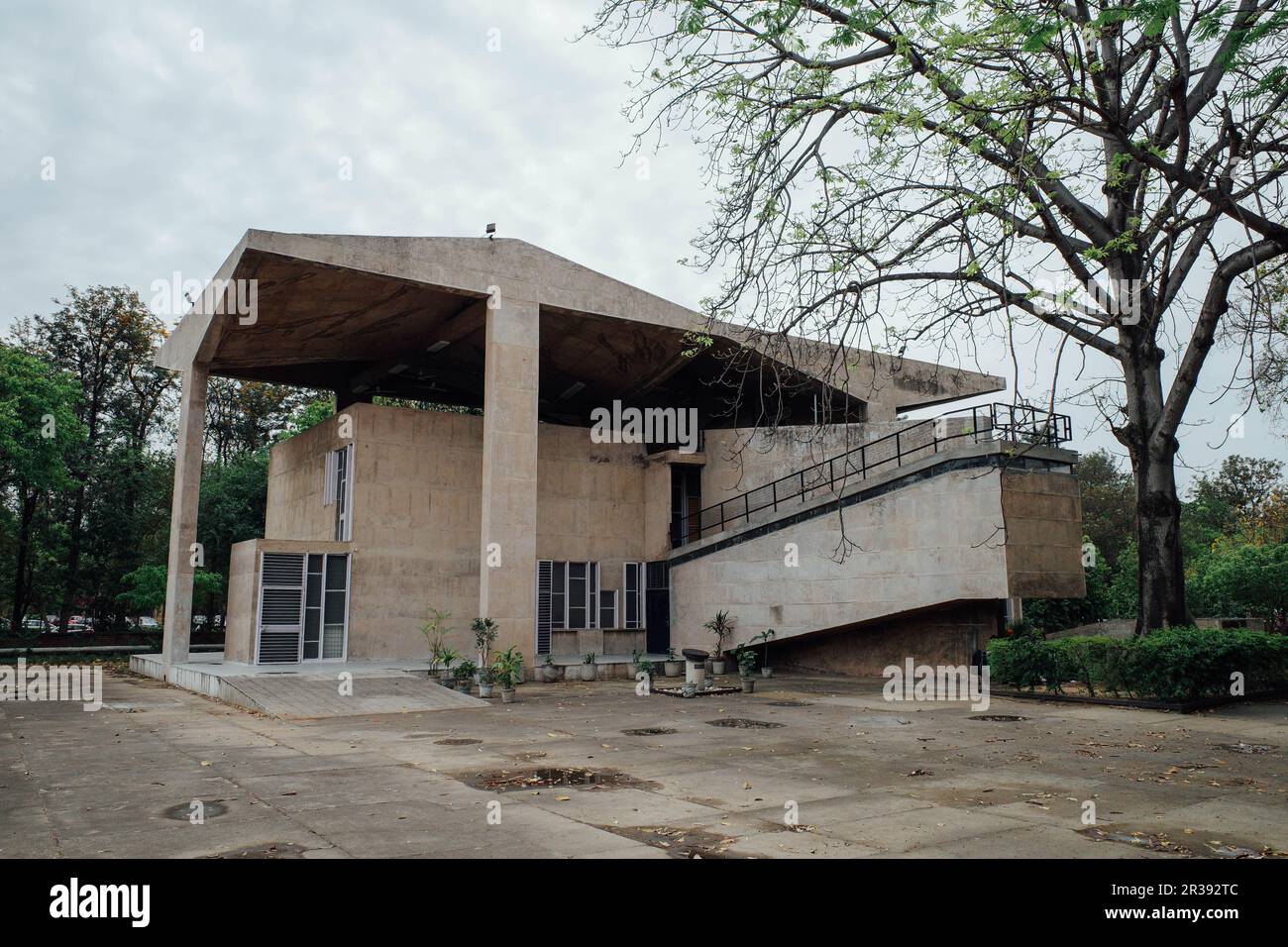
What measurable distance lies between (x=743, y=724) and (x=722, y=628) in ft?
34.3

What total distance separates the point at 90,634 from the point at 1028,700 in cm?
3594

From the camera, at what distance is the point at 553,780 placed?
8594mm

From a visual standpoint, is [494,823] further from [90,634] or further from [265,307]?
[90,634]

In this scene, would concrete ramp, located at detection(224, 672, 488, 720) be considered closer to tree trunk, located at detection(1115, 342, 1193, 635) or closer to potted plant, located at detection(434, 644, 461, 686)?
potted plant, located at detection(434, 644, 461, 686)

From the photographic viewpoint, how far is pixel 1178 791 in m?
7.91

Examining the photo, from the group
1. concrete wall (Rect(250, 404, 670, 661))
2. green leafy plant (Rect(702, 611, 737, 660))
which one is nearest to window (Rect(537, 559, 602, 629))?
concrete wall (Rect(250, 404, 670, 661))

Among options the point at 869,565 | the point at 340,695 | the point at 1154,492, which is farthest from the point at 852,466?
the point at 340,695

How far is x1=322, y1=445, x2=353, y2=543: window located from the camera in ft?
78.3

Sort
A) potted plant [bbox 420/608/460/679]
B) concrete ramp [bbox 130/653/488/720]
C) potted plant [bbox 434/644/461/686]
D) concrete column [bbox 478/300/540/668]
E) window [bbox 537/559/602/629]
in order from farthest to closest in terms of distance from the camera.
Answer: window [bbox 537/559/602/629] < potted plant [bbox 420/608/460/679] < concrete column [bbox 478/300/540/668] < potted plant [bbox 434/644/461/686] < concrete ramp [bbox 130/653/488/720]

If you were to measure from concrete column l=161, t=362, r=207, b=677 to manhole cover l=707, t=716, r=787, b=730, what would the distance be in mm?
16465

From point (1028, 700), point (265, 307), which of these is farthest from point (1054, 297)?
point (265, 307)

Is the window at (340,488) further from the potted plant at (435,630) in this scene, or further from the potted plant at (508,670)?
the potted plant at (508,670)

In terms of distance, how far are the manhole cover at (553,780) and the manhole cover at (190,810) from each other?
2.23 metres
